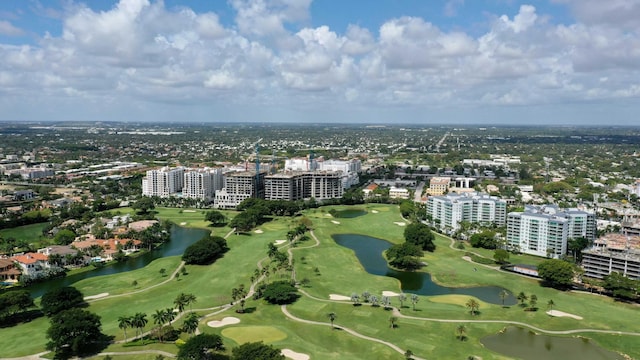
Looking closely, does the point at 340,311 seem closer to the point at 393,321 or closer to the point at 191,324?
the point at 393,321

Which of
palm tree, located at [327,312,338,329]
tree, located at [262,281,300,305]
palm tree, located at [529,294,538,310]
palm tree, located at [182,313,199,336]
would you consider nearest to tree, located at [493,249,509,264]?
palm tree, located at [529,294,538,310]

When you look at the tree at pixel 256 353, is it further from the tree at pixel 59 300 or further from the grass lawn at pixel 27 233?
the grass lawn at pixel 27 233

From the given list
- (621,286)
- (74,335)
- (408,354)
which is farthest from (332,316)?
(621,286)

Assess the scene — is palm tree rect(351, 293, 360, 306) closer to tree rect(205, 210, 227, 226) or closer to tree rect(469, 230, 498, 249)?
tree rect(469, 230, 498, 249)

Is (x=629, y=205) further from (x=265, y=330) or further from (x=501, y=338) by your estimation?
(x=265, y=330)

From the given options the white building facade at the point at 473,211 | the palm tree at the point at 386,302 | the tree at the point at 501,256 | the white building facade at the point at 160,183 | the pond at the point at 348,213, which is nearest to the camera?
the palm tree at the point at 386,302

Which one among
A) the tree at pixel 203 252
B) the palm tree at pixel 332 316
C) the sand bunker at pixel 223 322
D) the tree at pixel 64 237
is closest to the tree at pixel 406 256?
the palm tree at pixel 332 316
